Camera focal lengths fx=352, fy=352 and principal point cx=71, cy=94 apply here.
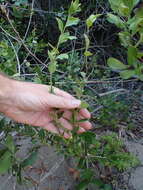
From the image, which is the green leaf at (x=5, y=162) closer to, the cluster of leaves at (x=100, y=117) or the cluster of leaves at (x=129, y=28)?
the cluster of leaves at (x=100, y=117)

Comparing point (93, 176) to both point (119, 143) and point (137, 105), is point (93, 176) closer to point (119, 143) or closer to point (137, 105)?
point (119, 143)

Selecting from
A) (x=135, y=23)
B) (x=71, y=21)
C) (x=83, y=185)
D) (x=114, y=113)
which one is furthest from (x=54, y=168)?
(x=135, y=23)

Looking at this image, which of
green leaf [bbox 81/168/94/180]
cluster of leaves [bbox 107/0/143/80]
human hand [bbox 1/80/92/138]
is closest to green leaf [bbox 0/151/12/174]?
human hand [bbox 1/80/92/138]

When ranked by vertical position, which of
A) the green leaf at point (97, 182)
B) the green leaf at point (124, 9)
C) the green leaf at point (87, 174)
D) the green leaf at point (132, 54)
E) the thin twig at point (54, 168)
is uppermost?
the green leaf at point (124, 9)

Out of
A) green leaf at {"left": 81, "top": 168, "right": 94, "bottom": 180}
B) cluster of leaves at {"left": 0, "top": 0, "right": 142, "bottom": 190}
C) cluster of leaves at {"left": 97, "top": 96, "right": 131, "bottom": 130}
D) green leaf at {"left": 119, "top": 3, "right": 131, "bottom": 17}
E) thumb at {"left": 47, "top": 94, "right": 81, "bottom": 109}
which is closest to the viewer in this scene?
green leaf at {"left": 119, "top": 3, "right": 131, "bottom": 17}

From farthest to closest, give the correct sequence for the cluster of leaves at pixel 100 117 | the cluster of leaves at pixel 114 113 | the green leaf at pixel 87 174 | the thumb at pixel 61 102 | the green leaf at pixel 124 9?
the cluster of leaves at pixel 114 113 → the green leaf at pixel 87 174 → the thumb at pixel 61 102 → the cluster of leaves at pixel 100 117 → the green leaf at pixel 124 9

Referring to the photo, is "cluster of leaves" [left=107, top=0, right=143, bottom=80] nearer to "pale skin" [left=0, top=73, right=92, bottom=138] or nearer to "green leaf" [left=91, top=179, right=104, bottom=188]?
"pale skin" [left=0, top=73, right=92, bottom=138]

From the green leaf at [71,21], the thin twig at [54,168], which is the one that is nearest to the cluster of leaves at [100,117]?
the green leaf at [71,21]

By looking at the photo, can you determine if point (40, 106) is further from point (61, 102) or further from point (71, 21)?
point (71, 21)
